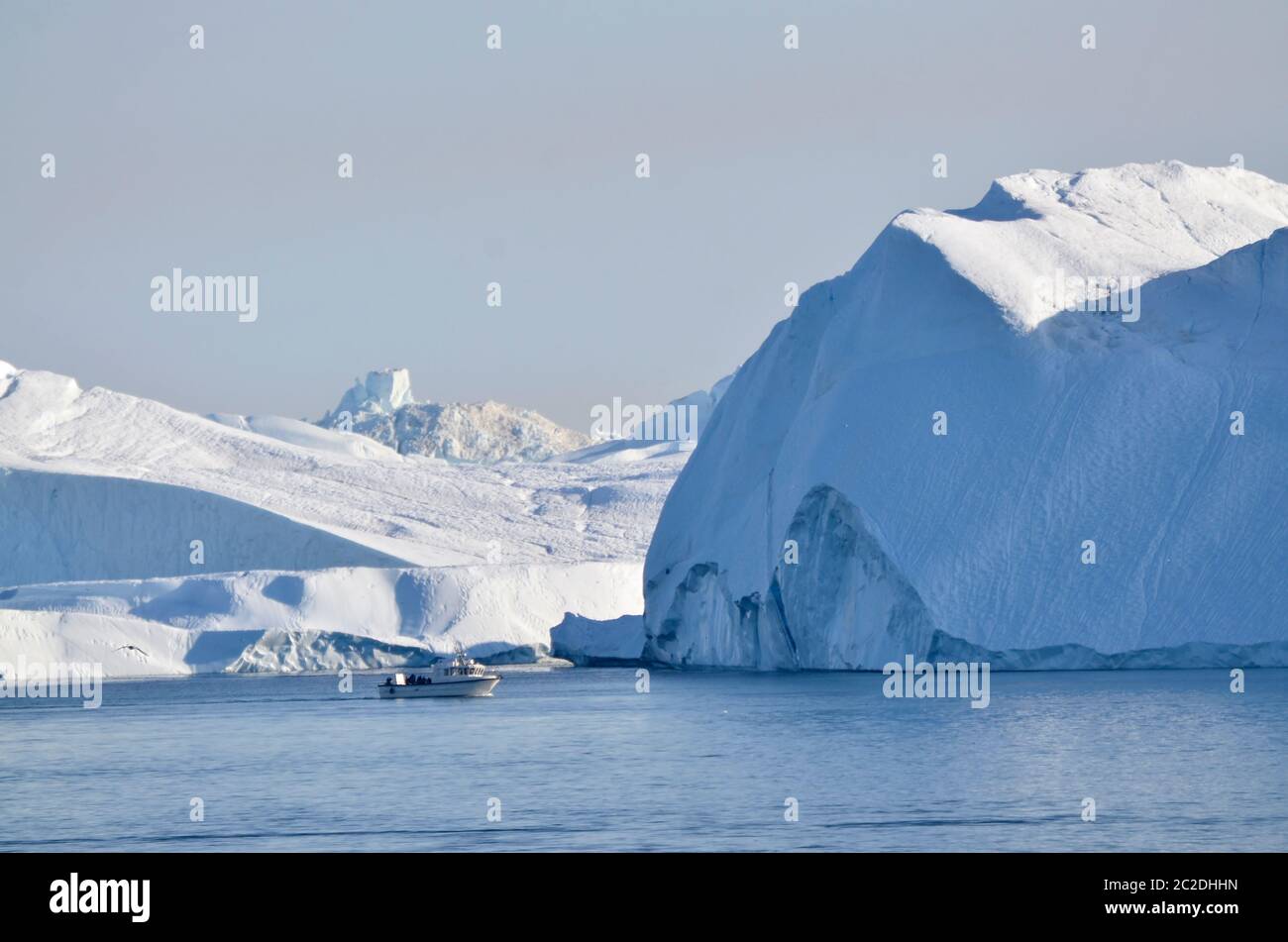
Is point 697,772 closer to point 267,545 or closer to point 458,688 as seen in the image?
point 458,688

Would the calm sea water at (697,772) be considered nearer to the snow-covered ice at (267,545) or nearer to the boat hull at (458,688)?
the boat hull at (458,688)

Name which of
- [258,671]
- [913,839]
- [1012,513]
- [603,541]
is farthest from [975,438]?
[603,541]

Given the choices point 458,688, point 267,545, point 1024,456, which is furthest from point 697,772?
point 267,545

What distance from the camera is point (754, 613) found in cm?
4753

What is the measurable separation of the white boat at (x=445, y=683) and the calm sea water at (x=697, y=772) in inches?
231

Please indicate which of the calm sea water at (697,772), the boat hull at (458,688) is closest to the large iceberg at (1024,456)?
the calm sea water at (697,772)

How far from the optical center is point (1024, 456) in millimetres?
40938

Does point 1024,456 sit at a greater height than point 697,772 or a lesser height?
greater

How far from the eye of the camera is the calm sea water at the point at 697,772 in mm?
20672

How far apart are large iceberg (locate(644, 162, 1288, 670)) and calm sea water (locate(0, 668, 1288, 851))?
Answer: 1765mm

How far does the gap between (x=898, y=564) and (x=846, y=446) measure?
4080mm

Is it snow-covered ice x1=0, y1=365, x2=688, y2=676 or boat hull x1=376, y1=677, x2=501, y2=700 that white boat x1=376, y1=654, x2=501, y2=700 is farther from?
snow-covered ice x1=0, y1=365, x2=688, y2=676

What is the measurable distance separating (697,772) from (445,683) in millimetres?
23439
